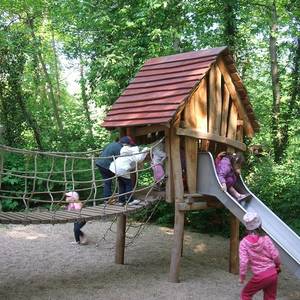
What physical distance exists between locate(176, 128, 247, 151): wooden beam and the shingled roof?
46 centimetres

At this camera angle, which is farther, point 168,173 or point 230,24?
point 230,24

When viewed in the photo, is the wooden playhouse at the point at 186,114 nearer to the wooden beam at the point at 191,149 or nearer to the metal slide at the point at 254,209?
the wooden beam at the point at 191,149

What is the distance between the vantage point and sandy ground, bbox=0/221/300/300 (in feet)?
22.3

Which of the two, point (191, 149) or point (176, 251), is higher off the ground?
point (191, 149)

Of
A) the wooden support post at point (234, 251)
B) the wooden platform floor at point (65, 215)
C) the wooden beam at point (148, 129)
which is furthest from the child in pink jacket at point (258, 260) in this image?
the wooden support post at point (234, 251)

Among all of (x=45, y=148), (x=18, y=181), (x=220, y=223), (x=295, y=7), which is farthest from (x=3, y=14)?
(x=220, y=223)

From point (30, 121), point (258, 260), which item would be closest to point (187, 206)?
point (258, 260)

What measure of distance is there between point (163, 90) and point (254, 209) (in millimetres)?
2417

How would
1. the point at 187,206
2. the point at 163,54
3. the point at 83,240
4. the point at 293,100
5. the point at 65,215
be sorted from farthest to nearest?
1. the point at 293,100
2. the point at 163,54
3. the point at 83,240
4. the point at 187,206
5. the point at 65,215

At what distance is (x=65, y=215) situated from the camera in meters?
6.31

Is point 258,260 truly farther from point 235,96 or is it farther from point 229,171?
point 235,96

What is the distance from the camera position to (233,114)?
830cm

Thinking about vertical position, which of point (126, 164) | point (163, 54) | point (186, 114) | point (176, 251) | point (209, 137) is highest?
point (163, 54)

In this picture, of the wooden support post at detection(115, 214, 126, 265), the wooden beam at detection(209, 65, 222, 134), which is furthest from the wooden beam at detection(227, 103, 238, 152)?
the wooden support post at detection(115, 214, 126, 265)
